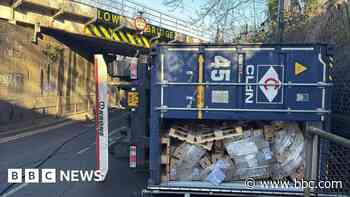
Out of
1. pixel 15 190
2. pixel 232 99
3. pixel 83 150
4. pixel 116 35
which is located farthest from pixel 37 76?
pixel 232 99

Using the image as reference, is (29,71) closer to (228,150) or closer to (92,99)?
(92,99)

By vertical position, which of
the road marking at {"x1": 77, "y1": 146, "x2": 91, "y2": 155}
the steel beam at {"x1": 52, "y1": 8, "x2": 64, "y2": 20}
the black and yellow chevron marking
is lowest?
the road marking at {"x1": 77, "y1": 146, "x2": 91, "y2": 155}

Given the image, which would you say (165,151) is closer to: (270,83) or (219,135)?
(219,135)

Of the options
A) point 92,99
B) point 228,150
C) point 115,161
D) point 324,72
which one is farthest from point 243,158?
point 92,99

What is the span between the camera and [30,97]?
17.3 metres

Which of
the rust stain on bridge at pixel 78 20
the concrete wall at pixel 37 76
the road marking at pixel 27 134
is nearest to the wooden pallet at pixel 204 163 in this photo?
the road marking at pixel 27 134

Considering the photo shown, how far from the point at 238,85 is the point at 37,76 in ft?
48.8

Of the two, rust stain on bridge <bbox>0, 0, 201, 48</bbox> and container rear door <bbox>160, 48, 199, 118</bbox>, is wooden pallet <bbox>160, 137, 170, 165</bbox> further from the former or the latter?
rust stain on bridge <bbox>0, 0, 201, 48</bbox>

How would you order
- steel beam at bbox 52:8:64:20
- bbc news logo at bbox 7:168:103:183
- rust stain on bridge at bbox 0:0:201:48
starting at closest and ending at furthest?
bbc news logo at bbox 7:168:103:183
rust stain on bridge at bbox 0:0:201:48
steel beam at bbox 52:8:64:20

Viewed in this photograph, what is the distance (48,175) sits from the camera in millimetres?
7668

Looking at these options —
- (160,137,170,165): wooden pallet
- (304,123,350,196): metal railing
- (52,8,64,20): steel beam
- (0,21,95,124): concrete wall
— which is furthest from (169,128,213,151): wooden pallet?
(52,8,64,20): steel beam

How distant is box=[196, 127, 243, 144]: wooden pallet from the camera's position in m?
5.60

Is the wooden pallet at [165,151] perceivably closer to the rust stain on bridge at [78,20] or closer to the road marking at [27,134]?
the road marking at [27,134]

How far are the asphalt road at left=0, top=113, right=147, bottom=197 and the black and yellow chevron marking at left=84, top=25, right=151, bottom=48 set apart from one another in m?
7.63
